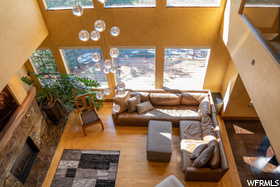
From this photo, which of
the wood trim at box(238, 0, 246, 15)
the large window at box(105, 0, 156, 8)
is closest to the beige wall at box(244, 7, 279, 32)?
the wood trim at box(238, 0, 246, 15)

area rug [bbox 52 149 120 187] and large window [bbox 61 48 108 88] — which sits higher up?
large window [bbox 61 48 108 88]

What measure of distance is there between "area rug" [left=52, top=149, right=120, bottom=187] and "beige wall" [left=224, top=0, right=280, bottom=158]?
351 centimetres

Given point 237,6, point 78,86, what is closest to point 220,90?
point 237,6

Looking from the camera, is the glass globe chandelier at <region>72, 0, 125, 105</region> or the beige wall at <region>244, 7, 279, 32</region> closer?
the glass globe chandelier at <region>72, 0, 125, 105</region>

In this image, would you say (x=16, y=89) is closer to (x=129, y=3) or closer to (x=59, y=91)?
(x=59, y=91)

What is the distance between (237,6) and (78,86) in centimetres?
454

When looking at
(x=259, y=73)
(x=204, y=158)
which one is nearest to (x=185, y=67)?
(x=204, y=158)

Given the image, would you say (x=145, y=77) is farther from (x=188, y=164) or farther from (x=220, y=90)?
(x=188, y=164)

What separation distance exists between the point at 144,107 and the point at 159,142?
4.39 ft

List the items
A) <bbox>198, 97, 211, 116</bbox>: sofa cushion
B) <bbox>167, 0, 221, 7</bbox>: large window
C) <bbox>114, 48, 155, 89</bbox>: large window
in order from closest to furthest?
<bbox>167, 0, 221, 7</bbox>: large window → <bbox>198, 97, 211, 116</bbox>: sofa cushion → <bbox>114, 48, 155, 89</bbox>: large window

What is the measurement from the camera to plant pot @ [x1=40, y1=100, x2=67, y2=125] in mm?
5402

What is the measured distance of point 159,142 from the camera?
4.49 m

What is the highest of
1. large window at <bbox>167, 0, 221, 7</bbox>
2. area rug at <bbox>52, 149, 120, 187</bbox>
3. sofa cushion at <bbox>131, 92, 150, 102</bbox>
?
large window at <bbox>167, 0, 221, 7</bbox>

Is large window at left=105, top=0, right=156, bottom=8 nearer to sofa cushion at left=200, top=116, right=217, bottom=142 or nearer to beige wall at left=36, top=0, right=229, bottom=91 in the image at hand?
beige wall at left=36, top=0, right=229, bottom=91
